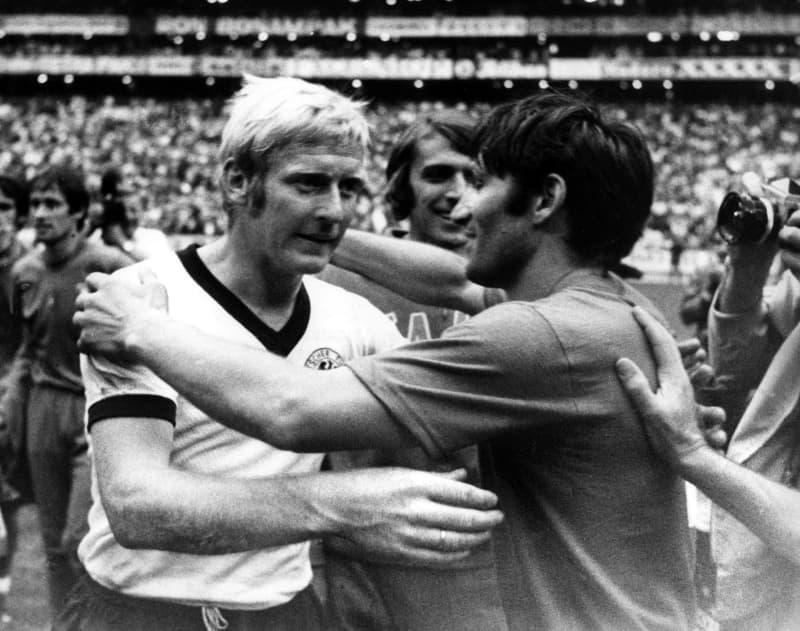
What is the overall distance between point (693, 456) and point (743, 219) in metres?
0.87

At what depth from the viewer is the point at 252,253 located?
2068 mm

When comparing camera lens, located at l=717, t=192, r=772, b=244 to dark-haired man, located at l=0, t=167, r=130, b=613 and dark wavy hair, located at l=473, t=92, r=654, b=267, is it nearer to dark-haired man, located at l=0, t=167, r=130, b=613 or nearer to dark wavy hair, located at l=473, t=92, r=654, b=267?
Answer: dark wavy hair, located at l=473, t=92, r=654, b=267

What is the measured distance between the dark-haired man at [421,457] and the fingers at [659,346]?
406 millimetres

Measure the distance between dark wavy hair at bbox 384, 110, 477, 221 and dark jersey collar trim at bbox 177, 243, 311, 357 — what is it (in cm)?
177

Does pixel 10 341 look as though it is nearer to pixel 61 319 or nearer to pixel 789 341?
pixel 61 319

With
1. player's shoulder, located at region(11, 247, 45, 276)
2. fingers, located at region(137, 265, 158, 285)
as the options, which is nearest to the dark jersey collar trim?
fingers, located at region(137, 265, 158, 285)

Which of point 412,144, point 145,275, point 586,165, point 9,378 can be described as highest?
point 586,165

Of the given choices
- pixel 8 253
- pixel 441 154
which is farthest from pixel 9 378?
pixel 441 154

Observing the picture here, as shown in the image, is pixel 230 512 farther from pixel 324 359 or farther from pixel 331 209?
pixel 331 209

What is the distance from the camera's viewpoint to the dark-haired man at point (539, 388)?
147cm

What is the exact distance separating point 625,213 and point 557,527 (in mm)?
580

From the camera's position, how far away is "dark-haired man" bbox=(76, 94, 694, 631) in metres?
1.47

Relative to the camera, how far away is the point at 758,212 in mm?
2227

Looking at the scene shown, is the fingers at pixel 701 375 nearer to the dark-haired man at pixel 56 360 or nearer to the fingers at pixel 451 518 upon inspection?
the fingers at pixel 451 518
